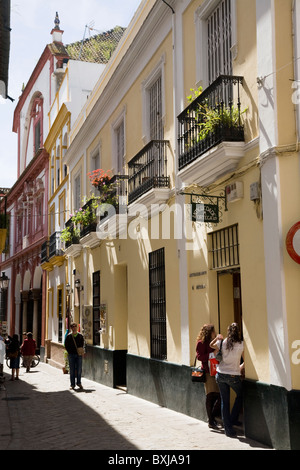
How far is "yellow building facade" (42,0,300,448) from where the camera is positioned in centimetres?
688

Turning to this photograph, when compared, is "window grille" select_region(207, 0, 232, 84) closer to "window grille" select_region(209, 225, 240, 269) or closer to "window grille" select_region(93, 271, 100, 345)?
"window grille" select_region(209, 225, 240, 269)

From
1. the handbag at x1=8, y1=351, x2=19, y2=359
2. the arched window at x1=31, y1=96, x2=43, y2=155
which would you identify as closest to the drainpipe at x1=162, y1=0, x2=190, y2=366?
the handbag at x1=8, y1=351, x2=19, y2=359

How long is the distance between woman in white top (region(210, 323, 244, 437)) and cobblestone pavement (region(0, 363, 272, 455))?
265 mm

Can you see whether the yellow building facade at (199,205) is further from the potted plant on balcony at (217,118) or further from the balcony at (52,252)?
the balcony at (52,252)

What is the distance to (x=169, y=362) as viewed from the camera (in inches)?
402

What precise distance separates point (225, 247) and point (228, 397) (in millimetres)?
2129

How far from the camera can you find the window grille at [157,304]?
10.8 m

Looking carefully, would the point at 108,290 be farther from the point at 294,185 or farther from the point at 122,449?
the point at 294,185

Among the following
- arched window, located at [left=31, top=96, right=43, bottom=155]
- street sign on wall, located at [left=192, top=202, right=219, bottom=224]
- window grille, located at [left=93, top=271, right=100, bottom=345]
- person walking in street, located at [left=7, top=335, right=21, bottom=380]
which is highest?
arched window, located at [left=31, top=96, right=43, bottom=155]

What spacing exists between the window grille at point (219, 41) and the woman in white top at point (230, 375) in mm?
3917

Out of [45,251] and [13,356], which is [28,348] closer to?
[13,356]

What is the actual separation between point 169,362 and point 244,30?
5.60 meters

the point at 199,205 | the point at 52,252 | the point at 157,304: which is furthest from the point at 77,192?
the point at 199,205

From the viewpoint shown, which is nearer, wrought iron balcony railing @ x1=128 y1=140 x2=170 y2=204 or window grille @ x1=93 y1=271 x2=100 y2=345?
wrought iron balcony railing @ x1=128 y1=140 x2=170 y2=204
